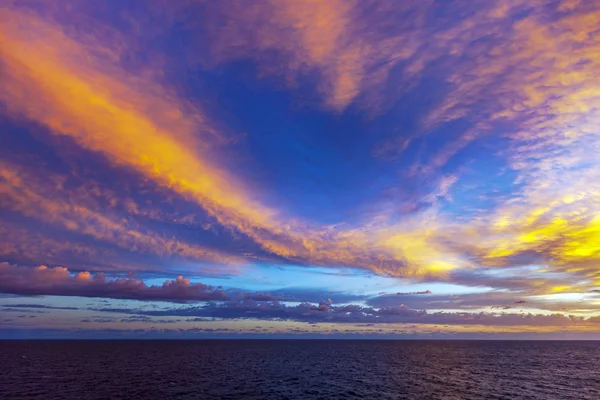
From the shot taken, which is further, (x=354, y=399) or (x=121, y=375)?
(x=121, y=375)

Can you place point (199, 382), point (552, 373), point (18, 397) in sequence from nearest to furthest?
1. point (18, 397)
2. point (199, 382)
3. point (552, 373)

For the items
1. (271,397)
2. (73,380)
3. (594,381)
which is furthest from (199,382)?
(594,381)

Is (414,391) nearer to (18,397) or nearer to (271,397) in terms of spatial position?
(271,397)

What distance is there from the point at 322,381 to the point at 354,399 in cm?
2842

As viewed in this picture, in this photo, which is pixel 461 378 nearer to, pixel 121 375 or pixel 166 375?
pixel 166 375

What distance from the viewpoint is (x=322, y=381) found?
101 m

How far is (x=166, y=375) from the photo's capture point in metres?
110

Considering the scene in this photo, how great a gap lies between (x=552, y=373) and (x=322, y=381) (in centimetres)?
8956

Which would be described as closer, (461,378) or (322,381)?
(322,381)

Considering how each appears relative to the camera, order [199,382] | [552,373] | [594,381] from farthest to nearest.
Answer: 1. [552,373]
2. [594,381]
3. [199,382]

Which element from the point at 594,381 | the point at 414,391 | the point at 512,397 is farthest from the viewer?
the point at 594,381

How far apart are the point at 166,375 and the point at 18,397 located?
139 ft

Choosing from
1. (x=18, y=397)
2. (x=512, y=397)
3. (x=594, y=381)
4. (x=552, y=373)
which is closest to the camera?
(x=18, y=397)

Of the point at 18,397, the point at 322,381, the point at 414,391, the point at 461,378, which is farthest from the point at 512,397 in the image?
the point at 18,397
